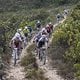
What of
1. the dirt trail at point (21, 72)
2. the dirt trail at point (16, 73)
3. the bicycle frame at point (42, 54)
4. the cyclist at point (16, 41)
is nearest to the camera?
the dirt trail at point (16, 73)

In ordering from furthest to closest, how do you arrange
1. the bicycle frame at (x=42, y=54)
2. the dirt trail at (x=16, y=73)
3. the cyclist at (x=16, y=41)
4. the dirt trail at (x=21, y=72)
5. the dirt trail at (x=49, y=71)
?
the bicycle frame at (x=42, y=54) → the cyclist at (x=16, y=41) → the dirt trail at (x=49, y=71) → the dirt trail at (x=21, y=72) → the dirt trail at (x=16, y=73)

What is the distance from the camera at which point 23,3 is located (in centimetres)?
6719

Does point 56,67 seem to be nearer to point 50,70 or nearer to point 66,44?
point 50,70

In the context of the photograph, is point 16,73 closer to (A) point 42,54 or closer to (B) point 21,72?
(B) point 21,72

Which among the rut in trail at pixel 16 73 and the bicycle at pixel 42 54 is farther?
the bicycle at pixel 42 54

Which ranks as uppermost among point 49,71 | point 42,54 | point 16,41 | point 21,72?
point 16,41

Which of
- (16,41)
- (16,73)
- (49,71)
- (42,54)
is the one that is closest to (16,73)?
(16,73)

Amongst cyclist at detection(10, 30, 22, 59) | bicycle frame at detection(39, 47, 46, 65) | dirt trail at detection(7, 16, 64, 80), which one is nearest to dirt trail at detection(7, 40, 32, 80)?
dirt trail at detection(7, 16, 64, 80)

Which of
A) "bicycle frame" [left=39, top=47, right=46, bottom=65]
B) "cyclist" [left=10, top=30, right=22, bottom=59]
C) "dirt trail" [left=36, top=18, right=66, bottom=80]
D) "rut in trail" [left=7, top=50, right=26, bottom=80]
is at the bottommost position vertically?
"dirt trail" [left=36, top=18, right=66, bottom=80]

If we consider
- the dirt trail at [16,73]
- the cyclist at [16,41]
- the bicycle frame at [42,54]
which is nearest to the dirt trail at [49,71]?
the bicycle frame at [42,54]

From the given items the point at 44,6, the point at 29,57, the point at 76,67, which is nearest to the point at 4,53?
the point at 29,57

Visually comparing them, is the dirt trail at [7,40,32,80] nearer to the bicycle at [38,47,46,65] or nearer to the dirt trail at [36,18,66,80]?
the dirt trail at [36,18,66,80]

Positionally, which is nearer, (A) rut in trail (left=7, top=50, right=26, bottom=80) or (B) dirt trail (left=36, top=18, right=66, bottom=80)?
(A) rut in trail (left=7, top=50, right=26, bottom=80)

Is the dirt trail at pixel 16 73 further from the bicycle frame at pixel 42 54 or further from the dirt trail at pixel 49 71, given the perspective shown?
the bicycle frame at pixel 42 54
